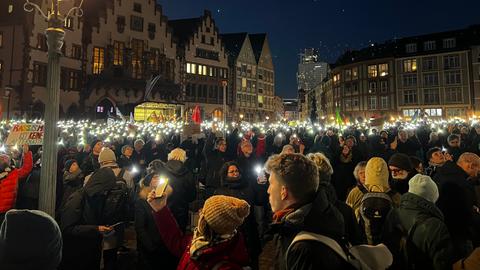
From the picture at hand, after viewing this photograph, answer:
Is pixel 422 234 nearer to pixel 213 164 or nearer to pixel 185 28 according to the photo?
pixel 213 164

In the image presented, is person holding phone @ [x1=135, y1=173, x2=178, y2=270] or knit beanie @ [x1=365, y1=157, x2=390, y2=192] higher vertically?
knit beanie @ [x1=365, y1=157, x2=390, y2=192]

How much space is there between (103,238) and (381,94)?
212ft

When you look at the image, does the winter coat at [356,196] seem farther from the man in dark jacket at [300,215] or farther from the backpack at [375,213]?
the man in dark jacket at [300,215]

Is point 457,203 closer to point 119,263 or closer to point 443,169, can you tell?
point 443,169

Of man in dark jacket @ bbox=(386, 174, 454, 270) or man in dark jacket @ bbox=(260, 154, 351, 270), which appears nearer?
man in dark jacket @ bbox=(260, 154, 351, 270)

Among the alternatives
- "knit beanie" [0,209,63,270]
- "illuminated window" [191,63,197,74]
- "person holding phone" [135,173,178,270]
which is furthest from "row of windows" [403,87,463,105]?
"knit beanie" [0,209,63,270]

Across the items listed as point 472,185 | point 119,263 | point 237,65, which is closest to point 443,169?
point 472,185

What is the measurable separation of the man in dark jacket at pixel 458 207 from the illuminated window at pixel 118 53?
122 feet

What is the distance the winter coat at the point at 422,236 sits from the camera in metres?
2.88

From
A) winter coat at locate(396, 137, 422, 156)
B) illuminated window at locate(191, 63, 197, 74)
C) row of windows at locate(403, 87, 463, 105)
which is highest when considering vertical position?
illuminated window at locate(191, 63, 197, 74)

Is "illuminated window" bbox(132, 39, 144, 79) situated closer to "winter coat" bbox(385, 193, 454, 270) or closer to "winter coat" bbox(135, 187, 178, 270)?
"winter coat" bbox(135, 187, 178, 270)

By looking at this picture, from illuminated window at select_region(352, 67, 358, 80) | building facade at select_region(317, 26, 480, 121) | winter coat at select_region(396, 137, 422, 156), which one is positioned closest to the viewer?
winter coat at select_region(396, 137, 422, 156)

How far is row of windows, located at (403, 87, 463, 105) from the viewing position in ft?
185

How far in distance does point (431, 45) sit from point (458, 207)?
62.4m
